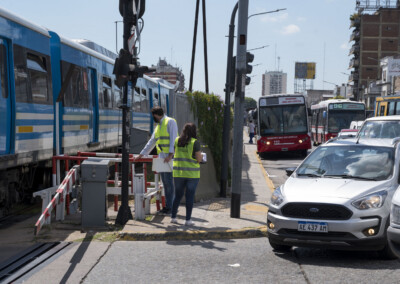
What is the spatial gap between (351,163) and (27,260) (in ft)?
14.6

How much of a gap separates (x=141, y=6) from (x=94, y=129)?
22.0 feet

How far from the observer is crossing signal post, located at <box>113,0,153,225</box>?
10.3 m

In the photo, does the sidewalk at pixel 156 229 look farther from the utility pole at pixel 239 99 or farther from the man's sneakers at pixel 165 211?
the utility pole at pixel 239 99

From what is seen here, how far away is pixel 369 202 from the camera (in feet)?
26.0

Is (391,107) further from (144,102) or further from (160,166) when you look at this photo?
(160,166)

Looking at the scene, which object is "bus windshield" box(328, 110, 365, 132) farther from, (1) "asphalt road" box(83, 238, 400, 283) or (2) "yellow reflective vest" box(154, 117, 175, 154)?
(1) "asphalt road" box(83, 238, 400, 283)

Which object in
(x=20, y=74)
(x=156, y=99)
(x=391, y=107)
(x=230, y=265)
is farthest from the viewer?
(x=391, y=107)

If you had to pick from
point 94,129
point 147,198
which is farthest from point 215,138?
point 147,198

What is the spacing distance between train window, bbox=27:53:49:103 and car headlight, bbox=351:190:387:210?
6.44 meters

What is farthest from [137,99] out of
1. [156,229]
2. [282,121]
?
[156,229]

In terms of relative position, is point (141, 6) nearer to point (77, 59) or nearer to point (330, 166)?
point (330, 166)

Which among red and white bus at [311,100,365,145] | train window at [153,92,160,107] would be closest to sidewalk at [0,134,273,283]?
train window at [153,92,160,107]

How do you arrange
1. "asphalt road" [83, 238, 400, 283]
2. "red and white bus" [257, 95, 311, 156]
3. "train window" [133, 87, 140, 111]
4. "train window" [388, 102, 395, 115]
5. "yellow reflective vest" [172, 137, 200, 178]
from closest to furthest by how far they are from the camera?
1. "asphalt road" [83, 238, 400, 283]
2. "yellow reflective vest" [172, 137, 200, 178]
3. "train window" [133, 87, 140, 111]
4. "red and white bus" [257, 95, 311, 156]
5. "train window" [388, 102, 395, 115]

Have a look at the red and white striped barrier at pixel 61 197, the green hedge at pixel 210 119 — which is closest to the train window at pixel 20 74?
the red and white striped barrier at pixel 61 197
